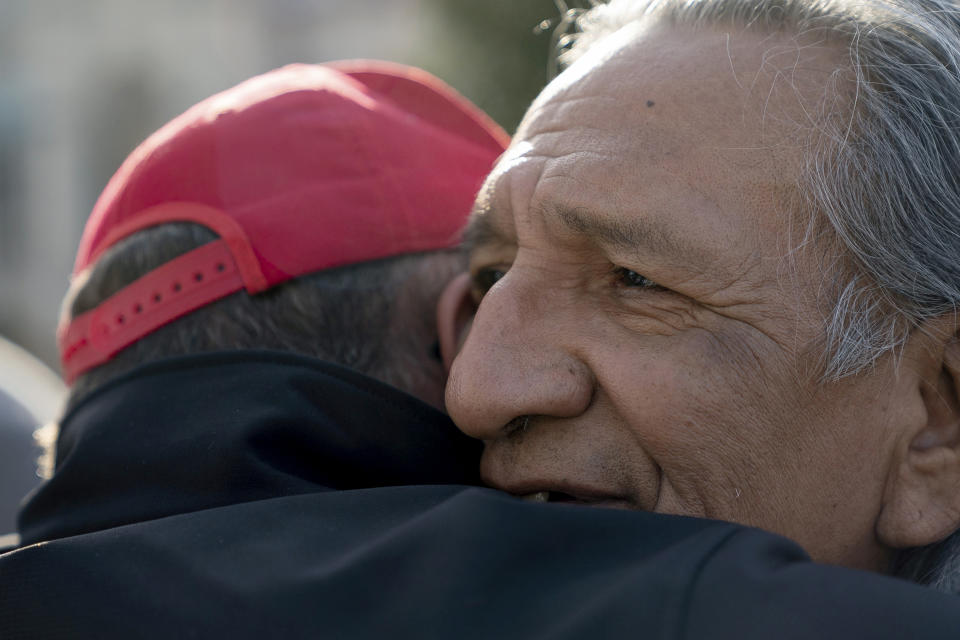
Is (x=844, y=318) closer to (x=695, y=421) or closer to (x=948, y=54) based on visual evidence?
(x=695, y=421)

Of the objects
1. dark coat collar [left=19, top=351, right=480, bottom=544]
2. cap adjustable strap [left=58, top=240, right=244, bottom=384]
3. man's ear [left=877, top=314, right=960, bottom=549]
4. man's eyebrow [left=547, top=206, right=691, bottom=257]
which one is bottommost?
man's ear [left=877, top=314, right=960, bottom=549]

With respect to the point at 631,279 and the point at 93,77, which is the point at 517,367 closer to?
the point at 631,279

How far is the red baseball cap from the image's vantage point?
89.1 inches

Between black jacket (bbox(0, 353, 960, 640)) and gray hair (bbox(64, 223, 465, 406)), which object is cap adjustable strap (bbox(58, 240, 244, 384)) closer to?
gray hair (bbox(64, 223, 465, 406))

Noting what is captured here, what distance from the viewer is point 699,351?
5.88 feet

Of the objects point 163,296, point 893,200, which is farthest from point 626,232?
point 163,296

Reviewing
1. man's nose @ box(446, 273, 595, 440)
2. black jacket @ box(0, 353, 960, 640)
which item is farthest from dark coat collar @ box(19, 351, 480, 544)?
man's nose @ box(446, 273, 595, 440)

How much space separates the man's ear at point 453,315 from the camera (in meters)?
2.36

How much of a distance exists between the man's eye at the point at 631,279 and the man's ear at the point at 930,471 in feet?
1.63

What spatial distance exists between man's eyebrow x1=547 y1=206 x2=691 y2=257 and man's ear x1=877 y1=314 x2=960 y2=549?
48 cm

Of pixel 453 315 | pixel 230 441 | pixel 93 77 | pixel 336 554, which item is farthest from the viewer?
pixel 93 77

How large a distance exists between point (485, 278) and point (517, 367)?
0.49 metres

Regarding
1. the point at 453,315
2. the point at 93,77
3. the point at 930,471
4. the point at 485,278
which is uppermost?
the point at 485,278

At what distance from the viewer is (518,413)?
1797mm
